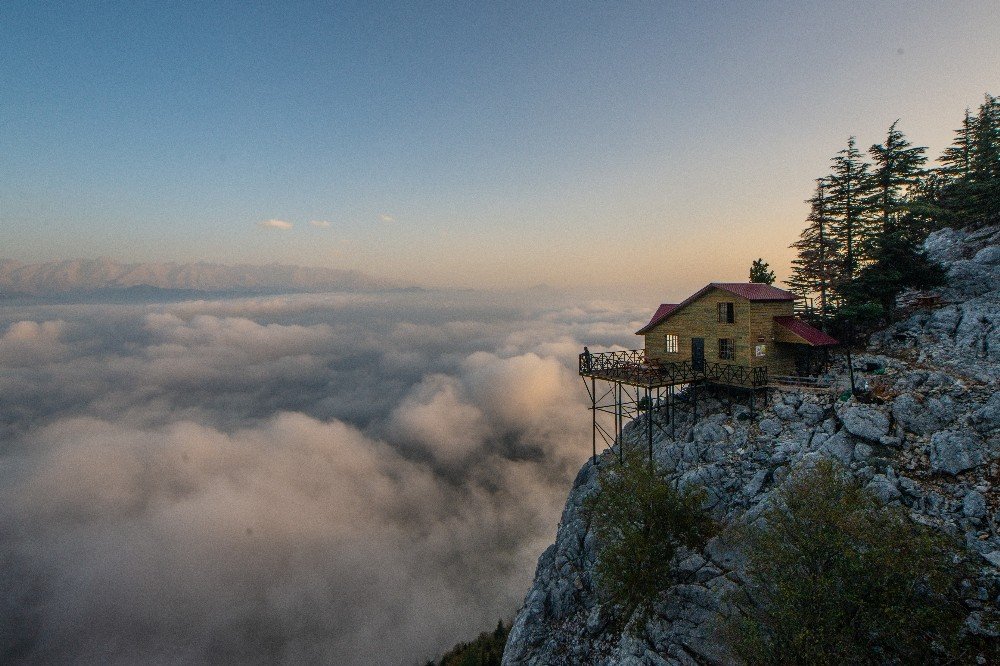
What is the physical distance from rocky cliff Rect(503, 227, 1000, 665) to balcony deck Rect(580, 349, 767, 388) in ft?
8.30

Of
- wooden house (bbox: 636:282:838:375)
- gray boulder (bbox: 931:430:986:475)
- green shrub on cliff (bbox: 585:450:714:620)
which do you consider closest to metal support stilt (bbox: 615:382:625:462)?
wooden house (bbox: 636:282:838:375)

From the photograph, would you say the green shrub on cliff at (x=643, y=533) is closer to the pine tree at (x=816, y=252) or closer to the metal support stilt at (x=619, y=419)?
the metal support stilt at (x=619, y=419)

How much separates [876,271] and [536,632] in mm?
45581

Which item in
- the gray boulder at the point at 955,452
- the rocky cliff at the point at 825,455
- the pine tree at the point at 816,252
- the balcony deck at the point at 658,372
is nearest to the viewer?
the rocky cliff at the point at 825,455

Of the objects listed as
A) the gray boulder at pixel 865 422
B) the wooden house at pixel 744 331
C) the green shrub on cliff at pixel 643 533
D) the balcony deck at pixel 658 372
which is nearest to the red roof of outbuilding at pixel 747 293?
the wooden house at pixel 744 331

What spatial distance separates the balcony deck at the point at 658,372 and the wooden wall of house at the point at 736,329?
972 mm

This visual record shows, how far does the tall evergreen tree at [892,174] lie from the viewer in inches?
1722

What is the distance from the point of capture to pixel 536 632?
1102 inches

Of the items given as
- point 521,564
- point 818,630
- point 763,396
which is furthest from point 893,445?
point 521,564

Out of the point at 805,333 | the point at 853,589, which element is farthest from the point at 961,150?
the point at 853,589

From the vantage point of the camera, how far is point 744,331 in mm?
32875

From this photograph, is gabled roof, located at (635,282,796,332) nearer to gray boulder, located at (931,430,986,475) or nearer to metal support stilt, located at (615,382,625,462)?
metal support stilt, located at (615,382,625,462)

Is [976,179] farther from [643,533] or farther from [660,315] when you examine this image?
[643,533]

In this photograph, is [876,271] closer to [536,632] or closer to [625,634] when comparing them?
[625,634]
